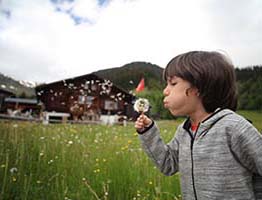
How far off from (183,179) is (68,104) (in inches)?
1079

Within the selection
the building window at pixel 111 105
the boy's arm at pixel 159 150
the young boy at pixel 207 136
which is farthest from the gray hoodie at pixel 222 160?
the building window at pixel 111 105

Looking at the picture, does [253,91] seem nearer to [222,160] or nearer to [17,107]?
[222,160]

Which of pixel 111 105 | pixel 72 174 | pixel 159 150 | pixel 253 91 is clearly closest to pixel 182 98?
pixel 159 150

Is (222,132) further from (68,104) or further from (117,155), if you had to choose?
(68,104)

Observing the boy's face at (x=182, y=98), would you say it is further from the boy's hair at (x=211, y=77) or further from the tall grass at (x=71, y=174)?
the tall grass at (x=71, y=174)

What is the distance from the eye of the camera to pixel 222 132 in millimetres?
1225

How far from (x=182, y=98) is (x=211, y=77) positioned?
0.12m

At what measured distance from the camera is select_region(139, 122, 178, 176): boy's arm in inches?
57.1

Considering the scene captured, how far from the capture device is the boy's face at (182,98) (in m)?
1.35

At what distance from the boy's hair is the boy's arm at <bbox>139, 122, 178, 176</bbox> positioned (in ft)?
0.71

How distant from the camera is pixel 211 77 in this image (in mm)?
1337

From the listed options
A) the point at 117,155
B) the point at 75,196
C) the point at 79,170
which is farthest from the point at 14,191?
the point at 117,155

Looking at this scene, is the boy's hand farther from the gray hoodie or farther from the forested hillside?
the forested hillside

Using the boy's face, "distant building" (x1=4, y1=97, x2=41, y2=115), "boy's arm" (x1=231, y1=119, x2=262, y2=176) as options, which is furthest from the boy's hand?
"distant building" (x1=4, y1=97, x2=41, y2=115)
